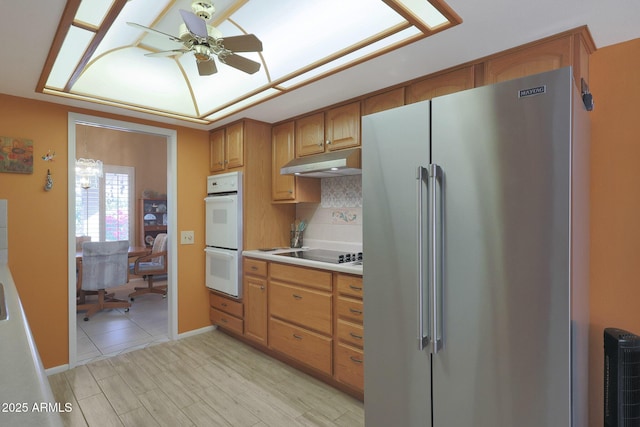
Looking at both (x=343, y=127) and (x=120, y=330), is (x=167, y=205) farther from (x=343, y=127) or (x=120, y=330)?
(x=343, y=127)

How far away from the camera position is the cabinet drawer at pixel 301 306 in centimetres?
243

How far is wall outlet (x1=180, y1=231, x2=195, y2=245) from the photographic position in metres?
3.46

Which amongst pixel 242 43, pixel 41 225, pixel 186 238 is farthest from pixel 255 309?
pixel 242 43

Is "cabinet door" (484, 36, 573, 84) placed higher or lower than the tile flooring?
higher

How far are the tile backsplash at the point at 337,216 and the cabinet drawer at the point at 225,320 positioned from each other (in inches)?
41.7

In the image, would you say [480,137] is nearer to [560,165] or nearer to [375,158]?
[560,165]

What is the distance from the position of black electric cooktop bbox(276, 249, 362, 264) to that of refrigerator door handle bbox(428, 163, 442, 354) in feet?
3.50

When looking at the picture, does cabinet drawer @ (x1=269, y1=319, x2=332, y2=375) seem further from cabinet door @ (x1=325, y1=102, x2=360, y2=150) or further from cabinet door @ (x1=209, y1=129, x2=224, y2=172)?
cabinet door @ (x1=209, y1=129, x2=224, y2=172)

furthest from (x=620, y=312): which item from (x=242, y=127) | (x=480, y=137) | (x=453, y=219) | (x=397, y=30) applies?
(x=242, y=127)

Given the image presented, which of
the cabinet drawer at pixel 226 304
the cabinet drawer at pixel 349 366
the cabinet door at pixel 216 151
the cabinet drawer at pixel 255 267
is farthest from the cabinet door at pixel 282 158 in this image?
the cabinet drawer at pixel 349 366

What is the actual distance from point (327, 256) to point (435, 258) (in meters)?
1.47

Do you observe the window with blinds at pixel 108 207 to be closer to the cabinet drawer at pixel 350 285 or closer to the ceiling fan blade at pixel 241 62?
the ceiling fan blade at pixel 241 62

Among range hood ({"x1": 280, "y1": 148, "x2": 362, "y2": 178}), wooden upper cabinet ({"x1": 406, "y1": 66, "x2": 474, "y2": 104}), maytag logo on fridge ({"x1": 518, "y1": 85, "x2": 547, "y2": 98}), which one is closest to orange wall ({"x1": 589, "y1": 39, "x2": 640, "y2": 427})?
wooden upper cabinet ({"x1": 406, "y1": 66, "x2": 474, "y2": 104})

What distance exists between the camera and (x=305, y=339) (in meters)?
2.58
